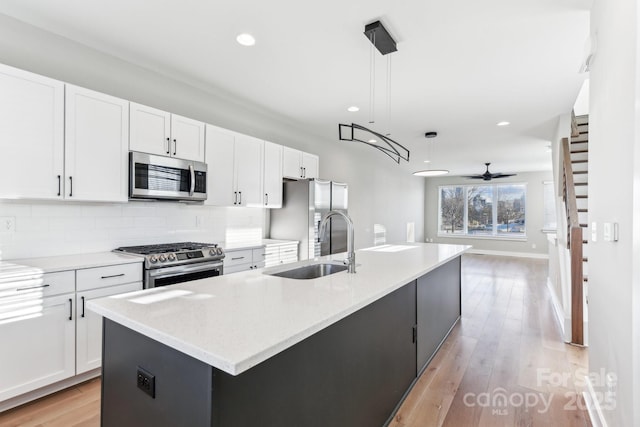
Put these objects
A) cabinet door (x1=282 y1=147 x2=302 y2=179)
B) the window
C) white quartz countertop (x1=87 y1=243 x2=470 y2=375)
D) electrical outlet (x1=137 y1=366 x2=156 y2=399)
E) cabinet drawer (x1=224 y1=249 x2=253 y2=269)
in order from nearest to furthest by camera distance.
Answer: white quartz countertop (x1=87 y1=243 x2=470 y2=375) < electrical outlet (x1=137 y1=366 x2=156 y2=399) < cabinet drawer (x1=224 y1=249 x2=253 y2=269) < cabinet door (x1=282 y1=147 x2=302 y2=179) < the window

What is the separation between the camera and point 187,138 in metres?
3.19

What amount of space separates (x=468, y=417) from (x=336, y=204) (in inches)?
126

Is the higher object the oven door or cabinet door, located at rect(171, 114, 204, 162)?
cabinet door, located at rect(171, 114, 204, 162)

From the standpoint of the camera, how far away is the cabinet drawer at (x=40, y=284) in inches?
76.7

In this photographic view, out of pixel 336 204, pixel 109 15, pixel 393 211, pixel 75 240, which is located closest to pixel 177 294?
pixel 75 240

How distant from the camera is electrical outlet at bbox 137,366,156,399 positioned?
1.10 metres

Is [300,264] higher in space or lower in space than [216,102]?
lower

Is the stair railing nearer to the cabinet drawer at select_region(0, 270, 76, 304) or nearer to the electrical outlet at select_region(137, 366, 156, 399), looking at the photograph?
the electrical outlet at select_region(137, 366, 156, 399)

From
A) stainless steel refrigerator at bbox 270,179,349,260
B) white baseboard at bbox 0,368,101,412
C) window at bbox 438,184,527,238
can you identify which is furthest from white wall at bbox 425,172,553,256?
white baseboard at bbox 0,368,101,412

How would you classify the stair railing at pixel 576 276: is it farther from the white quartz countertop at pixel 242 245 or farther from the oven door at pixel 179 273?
the oven door at pixel 179 273

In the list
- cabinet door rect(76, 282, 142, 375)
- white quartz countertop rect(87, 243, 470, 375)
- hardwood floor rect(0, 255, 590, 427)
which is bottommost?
hardwood floor rect(0, 255, 590, 427)

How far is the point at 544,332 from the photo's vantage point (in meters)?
3.40

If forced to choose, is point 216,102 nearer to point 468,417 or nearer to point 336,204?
point 336,204

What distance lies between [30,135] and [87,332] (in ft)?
4.66
